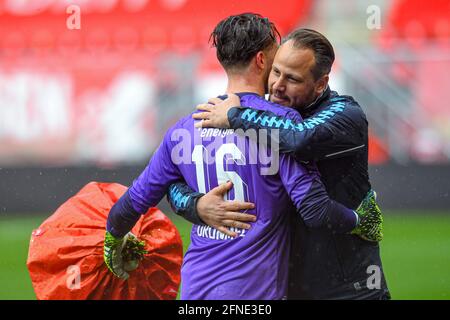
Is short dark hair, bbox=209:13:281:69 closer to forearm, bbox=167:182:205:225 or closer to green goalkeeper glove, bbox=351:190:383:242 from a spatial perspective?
forearm, bbox=167:182:205:225

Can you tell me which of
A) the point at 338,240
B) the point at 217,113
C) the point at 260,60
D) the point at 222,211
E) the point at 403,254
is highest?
the point at 260,60

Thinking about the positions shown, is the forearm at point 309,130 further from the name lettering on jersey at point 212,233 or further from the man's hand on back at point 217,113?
the name lettering on jersey at point 212,233

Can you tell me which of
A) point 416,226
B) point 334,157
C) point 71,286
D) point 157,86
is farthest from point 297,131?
point 157,86

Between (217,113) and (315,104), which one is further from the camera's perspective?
(315,104)

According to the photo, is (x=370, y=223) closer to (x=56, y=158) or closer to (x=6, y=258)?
(x=6, y=258)

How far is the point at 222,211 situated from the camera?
3.47 m

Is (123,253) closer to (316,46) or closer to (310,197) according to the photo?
(310,197)

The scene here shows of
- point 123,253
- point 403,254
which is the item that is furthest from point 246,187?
point 403,254

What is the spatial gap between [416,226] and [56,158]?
17.8 feet

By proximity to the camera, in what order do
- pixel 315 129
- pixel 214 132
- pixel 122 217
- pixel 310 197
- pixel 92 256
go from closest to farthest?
pixel 310 197, pixel 315 129, pixel 214 132, pixel 122 217, pixel 92 256

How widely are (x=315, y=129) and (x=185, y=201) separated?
618 mm

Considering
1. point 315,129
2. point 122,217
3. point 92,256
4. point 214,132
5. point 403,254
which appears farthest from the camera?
point 403,254

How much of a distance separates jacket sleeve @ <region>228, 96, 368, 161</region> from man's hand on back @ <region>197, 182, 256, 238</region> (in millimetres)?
273

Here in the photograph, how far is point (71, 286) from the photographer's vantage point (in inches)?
157
